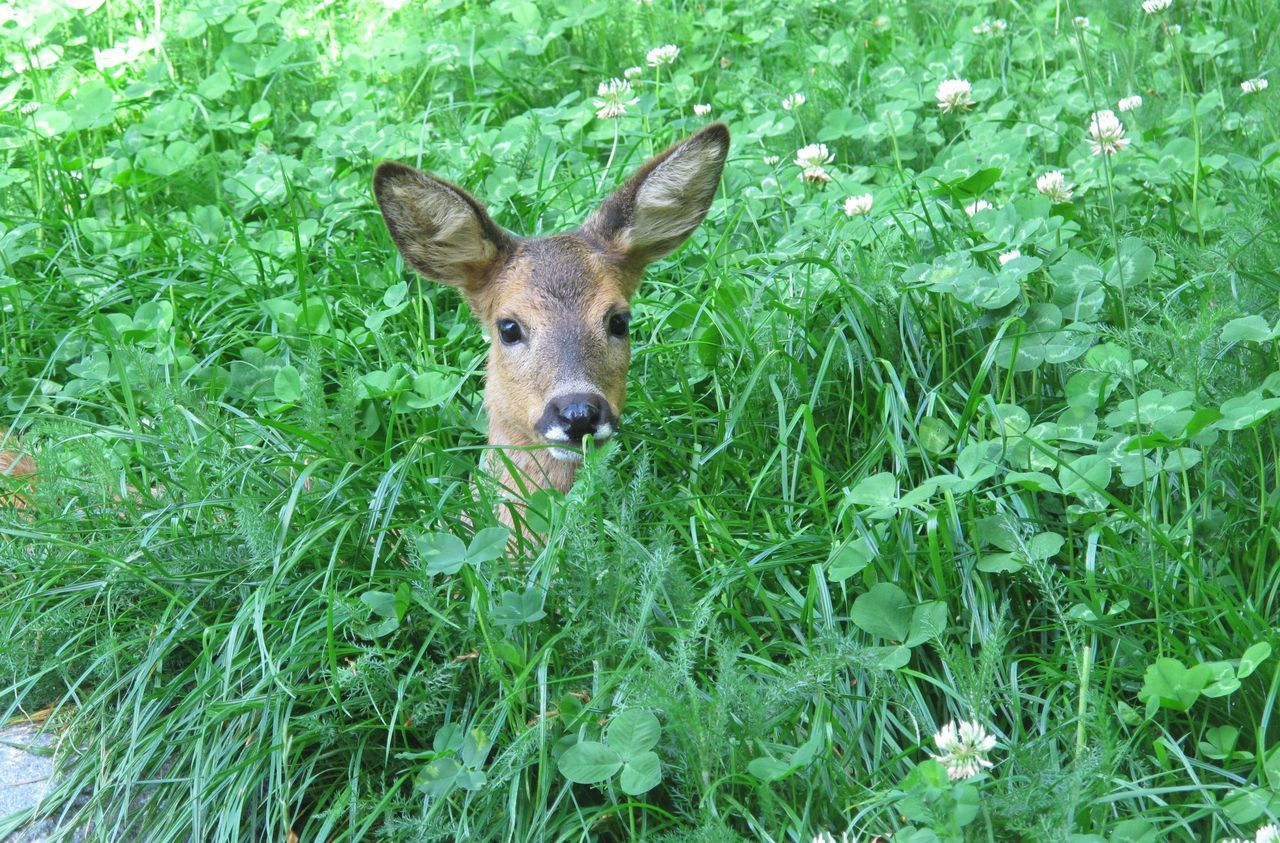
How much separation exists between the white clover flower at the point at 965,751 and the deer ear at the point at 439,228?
2.24 metres

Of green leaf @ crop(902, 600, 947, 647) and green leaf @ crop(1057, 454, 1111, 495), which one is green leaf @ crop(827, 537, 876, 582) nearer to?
green leaf @ crop(902, 600, 947, 647)

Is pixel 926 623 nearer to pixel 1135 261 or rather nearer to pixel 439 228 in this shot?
pixel 1135 261

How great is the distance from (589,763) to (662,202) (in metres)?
2.10

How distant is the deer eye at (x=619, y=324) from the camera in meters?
→ 4.27

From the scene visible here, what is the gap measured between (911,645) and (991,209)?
171 cm

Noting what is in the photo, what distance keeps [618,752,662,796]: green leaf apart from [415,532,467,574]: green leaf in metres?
0.65

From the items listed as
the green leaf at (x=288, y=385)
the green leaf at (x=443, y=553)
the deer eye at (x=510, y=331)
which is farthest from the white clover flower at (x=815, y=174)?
the green leaf at (x=443, y=553)

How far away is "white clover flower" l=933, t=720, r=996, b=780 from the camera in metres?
2.63

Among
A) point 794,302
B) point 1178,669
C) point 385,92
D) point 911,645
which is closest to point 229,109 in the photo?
point 385,92

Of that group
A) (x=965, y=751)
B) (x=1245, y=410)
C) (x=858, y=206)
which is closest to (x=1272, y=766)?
(x=965, y=751)

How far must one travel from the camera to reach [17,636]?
3.30 meters

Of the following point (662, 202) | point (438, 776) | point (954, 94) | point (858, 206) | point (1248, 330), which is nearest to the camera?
point (438, 776)

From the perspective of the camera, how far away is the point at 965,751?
2.65m

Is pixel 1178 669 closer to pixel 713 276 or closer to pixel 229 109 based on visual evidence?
pixel 713 276
